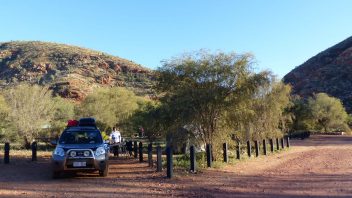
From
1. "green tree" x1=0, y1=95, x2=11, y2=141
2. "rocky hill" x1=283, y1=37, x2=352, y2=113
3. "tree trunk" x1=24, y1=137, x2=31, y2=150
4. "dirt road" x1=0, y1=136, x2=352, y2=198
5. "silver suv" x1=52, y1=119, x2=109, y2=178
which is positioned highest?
"rocky hill" x1=283, y1=37, x2=352, y2=113

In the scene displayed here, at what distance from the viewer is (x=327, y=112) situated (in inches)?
1906

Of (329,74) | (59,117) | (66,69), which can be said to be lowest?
(59,117)

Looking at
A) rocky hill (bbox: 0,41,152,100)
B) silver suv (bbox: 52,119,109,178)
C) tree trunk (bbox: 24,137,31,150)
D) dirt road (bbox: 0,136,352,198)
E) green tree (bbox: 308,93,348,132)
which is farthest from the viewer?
rocky hill (bbox: 0,41,152,100)


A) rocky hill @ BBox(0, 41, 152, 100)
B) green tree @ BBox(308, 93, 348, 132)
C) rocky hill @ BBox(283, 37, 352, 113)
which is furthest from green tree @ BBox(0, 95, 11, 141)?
rocky hill @ BBox(283, 37, 352, 113)

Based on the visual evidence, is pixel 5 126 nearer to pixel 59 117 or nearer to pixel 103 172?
pixel 59 117

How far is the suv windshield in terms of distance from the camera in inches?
539

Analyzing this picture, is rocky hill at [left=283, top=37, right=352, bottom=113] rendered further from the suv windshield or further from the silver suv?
the silver suv

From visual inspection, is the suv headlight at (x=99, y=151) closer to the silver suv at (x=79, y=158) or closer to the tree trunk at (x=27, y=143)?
the silver suv at (x=79, y=158)

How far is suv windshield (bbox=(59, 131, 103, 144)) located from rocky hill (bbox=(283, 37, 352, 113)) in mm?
58739

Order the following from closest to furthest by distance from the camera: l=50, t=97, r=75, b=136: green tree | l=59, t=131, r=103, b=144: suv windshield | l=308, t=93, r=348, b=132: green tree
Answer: l=59, t=131, r=103, b=144: suv windshield < l=50, t=97, r=75, b=136: green tree < l=308, t=93, r=348, b=132: green tree

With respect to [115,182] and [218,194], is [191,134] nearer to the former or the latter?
[115,182]

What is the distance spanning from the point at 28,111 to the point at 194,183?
21331mm

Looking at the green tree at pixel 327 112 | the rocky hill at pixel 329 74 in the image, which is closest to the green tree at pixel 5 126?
the green tree at pixel 327 112

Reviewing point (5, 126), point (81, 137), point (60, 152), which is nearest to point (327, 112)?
point (5, 126)
